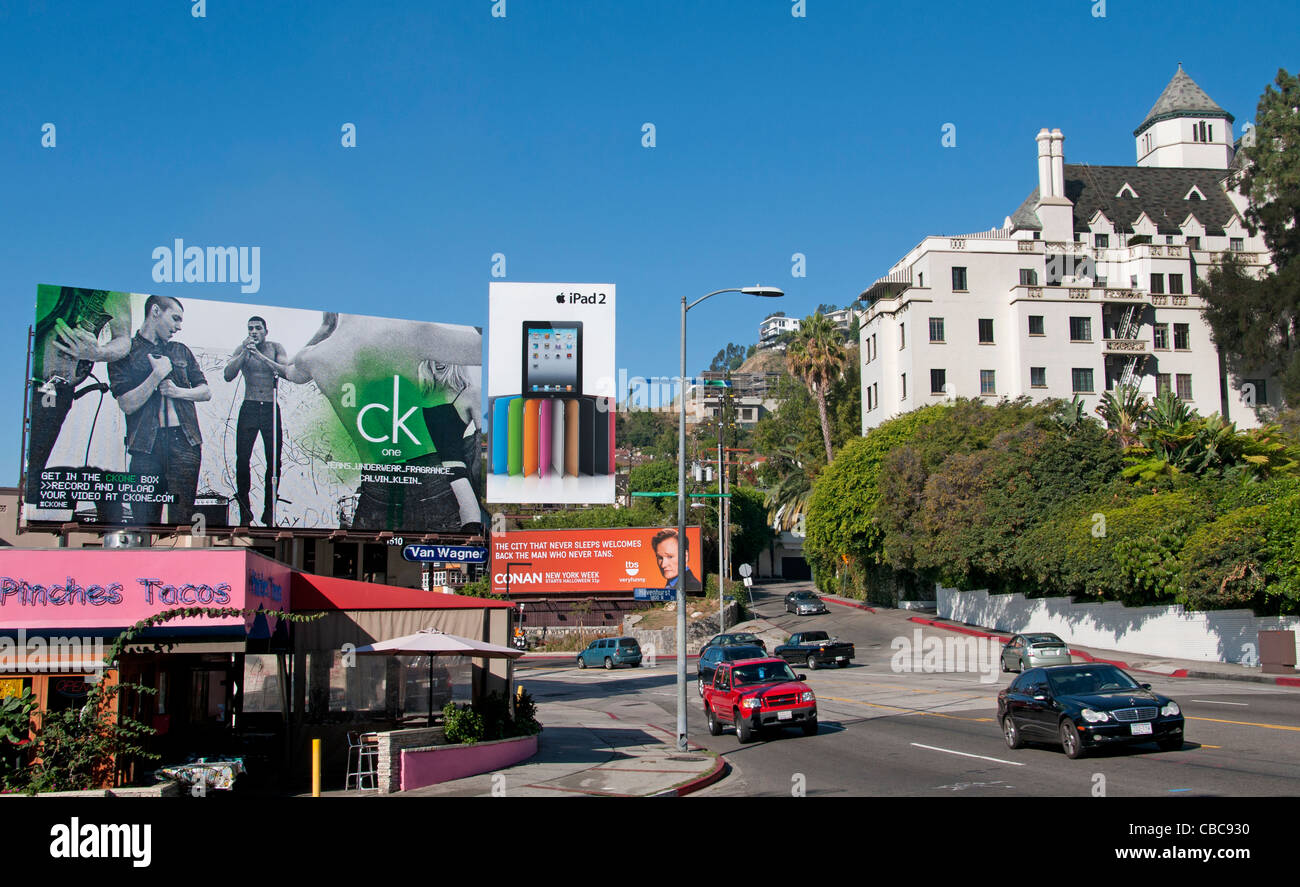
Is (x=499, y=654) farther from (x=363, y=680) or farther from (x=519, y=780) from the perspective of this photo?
(x=363, y=680)

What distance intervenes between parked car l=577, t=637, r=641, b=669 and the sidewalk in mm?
24097

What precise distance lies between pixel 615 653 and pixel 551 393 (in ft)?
44.3

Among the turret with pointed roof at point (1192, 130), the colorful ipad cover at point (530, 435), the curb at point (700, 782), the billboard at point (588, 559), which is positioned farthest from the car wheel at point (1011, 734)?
the turret with pointed roof at point (1192, 130)

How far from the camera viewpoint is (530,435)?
44.3m

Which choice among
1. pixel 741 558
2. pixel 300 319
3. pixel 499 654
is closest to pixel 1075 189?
pixel 741 558

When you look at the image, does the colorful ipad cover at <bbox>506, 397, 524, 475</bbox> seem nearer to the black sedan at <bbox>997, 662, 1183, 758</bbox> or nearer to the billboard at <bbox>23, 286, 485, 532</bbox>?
the billboard at <bbox>23, 286, 485, 532</bbox>

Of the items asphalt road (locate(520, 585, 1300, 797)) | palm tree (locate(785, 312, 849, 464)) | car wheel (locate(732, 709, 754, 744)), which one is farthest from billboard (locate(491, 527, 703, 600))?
car wheel (locate(732, 709, 754, 744))

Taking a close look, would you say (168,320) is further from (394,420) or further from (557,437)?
(557,437)

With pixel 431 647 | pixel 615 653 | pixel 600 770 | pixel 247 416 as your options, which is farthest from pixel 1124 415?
pixel 431 647

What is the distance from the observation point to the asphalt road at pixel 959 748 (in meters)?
13.8

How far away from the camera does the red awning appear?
1859 centimetres

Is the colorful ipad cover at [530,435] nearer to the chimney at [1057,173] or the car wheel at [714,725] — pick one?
the car wheel at [714,725]

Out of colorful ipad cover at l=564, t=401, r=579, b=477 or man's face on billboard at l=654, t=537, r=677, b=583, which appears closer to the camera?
colorful ipad cover at l=564, t=401, r=579, b=477
